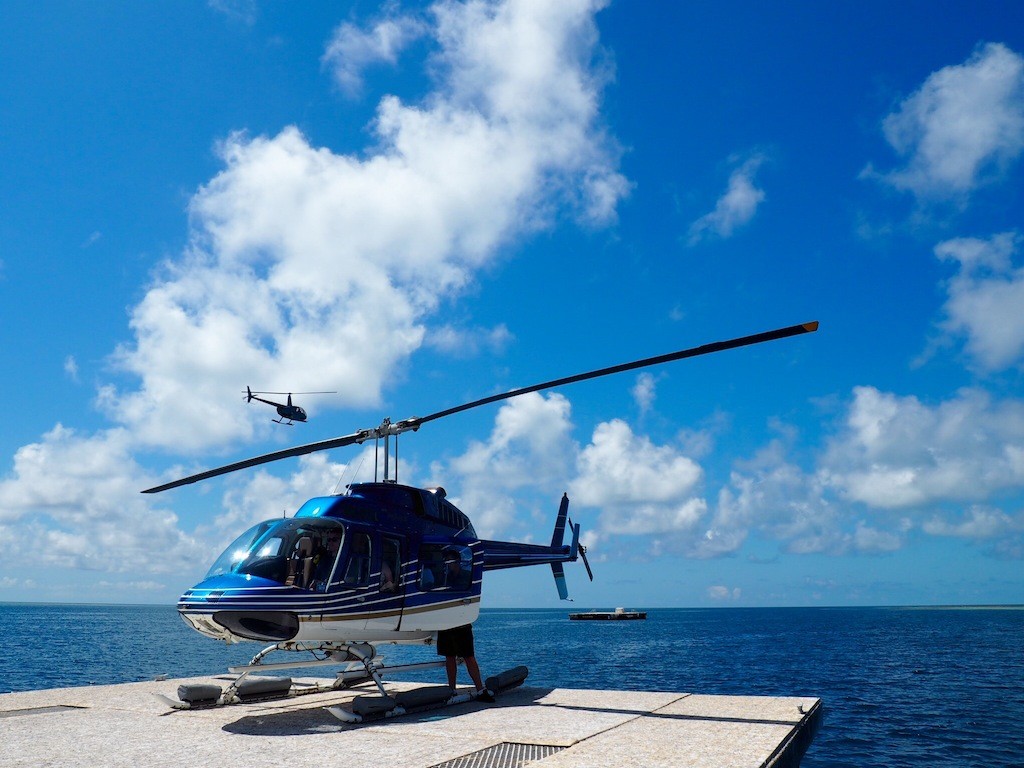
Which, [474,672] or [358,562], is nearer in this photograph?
[358,562]

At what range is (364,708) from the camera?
1157cm

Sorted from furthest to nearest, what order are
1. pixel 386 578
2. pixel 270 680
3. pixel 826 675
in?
1. pixel 826 675
2. pixel 270 680
3. pixel 386 578

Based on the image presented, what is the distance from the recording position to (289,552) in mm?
12250

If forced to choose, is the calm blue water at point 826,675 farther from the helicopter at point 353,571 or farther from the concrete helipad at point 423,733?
the helicopter at point 353,571

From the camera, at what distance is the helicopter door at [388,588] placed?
1330 cm

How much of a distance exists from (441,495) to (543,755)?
7051mm

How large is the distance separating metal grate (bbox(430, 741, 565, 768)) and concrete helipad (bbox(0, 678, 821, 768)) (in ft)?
0.05

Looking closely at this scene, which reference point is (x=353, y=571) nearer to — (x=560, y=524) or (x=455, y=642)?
(x=455, y=642)

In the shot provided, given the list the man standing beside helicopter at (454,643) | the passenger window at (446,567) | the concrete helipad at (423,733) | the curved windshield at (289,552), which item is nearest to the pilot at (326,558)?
the curved windshield at (289,552)

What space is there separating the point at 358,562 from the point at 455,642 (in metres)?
3.15

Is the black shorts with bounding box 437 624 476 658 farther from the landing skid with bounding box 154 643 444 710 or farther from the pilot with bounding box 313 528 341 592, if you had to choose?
the pilot with bounding box 313 528 341 592

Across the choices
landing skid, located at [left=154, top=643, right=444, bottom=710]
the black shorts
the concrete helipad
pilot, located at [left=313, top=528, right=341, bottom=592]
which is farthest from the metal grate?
the black shorts

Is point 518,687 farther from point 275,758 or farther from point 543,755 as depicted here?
point 275,758

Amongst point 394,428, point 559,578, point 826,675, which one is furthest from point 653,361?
point 826,675
